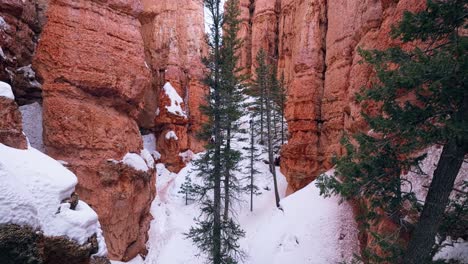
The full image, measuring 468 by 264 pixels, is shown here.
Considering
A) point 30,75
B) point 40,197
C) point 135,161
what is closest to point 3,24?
point 30,75

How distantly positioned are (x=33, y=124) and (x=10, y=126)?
24.5 ft

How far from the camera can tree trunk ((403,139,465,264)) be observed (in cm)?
482

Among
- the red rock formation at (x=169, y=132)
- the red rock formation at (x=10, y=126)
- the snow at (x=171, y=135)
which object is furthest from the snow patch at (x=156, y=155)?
the red rock formation at (x=10, y=126)

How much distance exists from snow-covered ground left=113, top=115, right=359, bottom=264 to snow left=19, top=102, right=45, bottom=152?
23.8 ft

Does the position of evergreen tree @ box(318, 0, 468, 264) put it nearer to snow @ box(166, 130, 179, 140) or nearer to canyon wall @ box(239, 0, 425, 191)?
canyon wall @ box(239, 0, 425, 191)

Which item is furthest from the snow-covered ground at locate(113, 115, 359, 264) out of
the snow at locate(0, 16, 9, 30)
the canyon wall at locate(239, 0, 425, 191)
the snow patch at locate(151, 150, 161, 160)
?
the snow at locate(0, 16, 9, 30)

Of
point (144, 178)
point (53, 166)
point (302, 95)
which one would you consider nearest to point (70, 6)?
point (144, 178)

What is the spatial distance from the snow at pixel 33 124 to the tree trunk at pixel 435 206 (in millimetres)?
14048

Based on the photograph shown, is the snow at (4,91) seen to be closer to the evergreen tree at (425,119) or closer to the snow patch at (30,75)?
the snow patch at (30,75)

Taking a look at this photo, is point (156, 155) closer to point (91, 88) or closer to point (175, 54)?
point (175, 54)

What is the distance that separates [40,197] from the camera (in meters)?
4.64

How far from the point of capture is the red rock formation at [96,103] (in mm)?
11594

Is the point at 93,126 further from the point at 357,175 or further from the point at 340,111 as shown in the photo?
the point at 340,111

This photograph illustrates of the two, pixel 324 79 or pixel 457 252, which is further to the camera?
pixel 324 79
